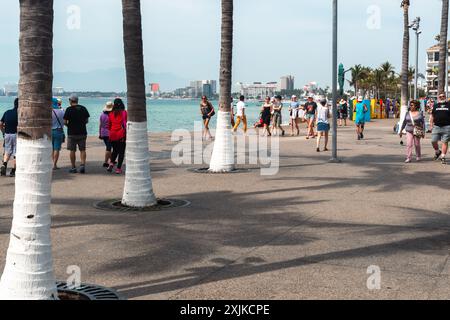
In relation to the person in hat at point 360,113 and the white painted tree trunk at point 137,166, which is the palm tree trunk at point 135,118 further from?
the person in hat at point 360,113

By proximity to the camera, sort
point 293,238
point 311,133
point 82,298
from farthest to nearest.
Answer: point 311,133 < point 293,238 < point 82,298

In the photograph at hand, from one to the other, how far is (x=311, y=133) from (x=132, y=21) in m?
17.1

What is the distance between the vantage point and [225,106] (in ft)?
46.4

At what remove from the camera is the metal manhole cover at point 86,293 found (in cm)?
523

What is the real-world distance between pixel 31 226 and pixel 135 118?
4813 millimetres

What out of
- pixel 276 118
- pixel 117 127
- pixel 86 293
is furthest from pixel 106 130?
pixel 276 118

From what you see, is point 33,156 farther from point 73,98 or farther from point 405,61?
point 405,61

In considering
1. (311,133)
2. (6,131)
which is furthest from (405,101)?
(6,131)

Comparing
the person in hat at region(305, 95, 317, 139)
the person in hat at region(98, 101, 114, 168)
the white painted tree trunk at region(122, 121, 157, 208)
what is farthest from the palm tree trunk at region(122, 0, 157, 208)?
the person in hat at region(305, 95, 317, 139)

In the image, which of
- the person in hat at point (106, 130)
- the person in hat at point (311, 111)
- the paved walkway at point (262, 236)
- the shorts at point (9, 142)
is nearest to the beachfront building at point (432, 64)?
the person in hat at point (311, 111)

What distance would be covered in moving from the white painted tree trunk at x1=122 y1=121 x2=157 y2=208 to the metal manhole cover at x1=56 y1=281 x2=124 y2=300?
13.1 feet

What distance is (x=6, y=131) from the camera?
13250 millimetres

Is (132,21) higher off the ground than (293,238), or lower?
higher
